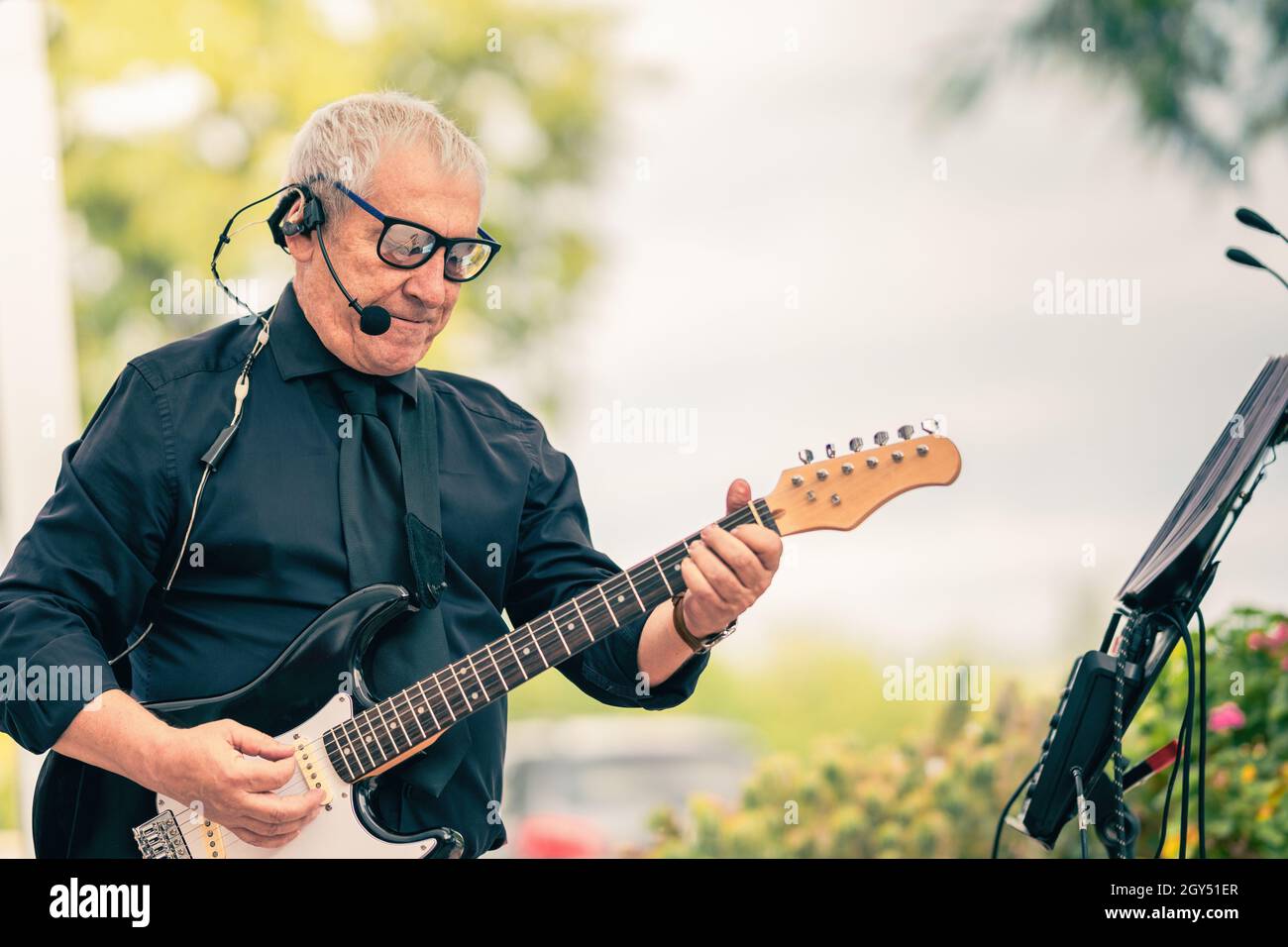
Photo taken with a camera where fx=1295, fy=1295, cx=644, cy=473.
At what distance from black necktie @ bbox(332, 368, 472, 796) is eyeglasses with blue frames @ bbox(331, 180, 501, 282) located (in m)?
0.34

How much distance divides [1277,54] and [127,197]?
534cm

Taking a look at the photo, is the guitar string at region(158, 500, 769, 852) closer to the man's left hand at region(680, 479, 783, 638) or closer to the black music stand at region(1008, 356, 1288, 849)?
the man's left hand at region(680, 479, 783, 638)

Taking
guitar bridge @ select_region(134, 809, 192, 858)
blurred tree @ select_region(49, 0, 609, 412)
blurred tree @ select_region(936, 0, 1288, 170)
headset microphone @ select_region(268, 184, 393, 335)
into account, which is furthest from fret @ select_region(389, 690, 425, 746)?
blurred tree @ select_region(936, 0, 1288, 170)

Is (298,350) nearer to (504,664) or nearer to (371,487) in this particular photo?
(371,487)

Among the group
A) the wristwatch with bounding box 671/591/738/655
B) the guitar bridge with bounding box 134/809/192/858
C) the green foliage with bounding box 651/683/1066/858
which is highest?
the wristwatch with bounding box 671/591/738/655

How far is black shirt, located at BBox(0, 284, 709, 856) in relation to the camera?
2.34 m

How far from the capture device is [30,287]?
161 inches

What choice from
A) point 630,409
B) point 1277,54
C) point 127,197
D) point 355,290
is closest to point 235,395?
point 355,290

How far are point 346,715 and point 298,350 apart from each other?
740 mm

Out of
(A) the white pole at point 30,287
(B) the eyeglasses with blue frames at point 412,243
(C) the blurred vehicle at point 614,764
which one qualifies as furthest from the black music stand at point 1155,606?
(C) the blurred vehicle at point 614,764

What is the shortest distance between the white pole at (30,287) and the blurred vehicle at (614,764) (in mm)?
2943
